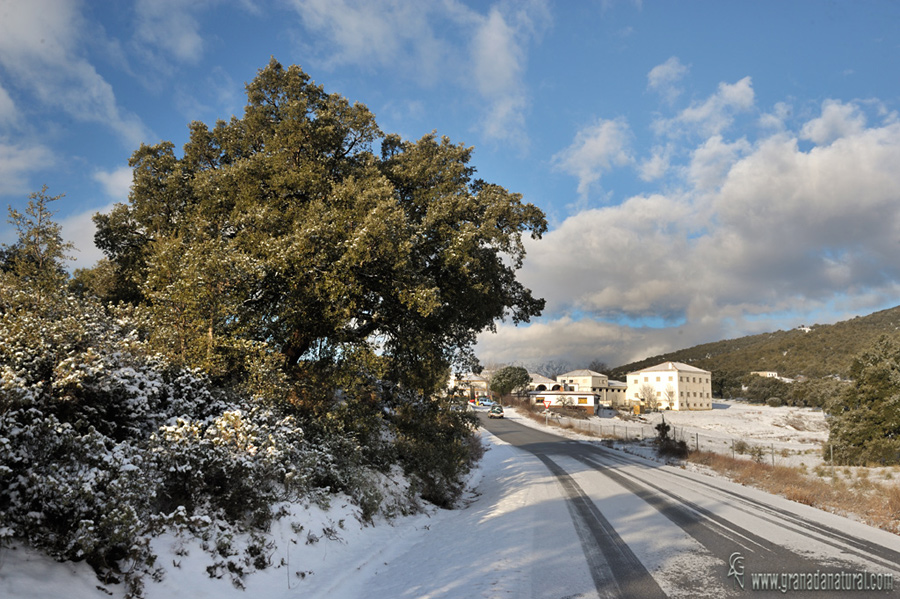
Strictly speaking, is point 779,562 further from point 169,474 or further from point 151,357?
point 151,357

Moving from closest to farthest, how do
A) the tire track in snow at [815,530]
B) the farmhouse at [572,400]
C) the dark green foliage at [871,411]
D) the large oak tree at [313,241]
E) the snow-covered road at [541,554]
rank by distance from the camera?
the snow-covered road at [541,554]
the tire track in snow at [815,530]
the large oak tree at [313,241]
the dark green foliage at [871,411]
the farmhouse at [572,400]

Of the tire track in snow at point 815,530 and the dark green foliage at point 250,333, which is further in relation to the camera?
the tire track in snow at point 815,530

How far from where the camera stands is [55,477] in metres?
5.06

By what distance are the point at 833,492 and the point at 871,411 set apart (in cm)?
1935

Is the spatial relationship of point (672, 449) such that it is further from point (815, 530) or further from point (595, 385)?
point (595, 385)

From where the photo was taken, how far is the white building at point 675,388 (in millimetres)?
102938

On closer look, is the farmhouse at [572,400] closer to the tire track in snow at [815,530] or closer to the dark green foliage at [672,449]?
the dark green foliage at [672,449]

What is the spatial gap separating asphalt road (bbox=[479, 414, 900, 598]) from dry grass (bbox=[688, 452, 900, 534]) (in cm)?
82

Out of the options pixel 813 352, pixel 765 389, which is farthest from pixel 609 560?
pixel 813 352

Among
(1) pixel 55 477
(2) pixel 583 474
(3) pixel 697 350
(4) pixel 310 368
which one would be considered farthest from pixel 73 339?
(3) pixel 697 350

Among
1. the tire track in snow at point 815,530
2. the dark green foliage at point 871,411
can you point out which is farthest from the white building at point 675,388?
the tire track in snow at point 815,530

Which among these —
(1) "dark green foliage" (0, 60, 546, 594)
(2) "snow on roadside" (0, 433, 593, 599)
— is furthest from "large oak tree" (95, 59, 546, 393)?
(2) "snow on roadside" (0, 433, 593, 599)

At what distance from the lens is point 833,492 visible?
14898mm

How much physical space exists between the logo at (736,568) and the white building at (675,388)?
3869 inches
